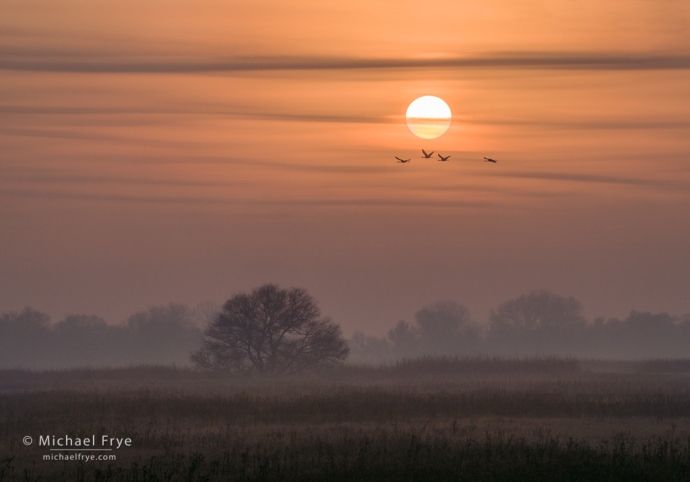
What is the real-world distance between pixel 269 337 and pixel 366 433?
113 ft

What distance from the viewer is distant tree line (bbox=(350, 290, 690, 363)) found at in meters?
144

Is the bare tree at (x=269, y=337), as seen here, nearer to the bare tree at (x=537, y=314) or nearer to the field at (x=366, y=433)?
the field at (x=366, y=433)

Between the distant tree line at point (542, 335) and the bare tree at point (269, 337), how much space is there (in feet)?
270

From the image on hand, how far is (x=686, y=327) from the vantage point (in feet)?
507

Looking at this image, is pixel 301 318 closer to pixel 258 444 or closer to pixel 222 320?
pixel 222 320

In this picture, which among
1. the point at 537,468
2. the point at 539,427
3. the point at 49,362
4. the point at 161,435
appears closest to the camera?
the point at 537,468

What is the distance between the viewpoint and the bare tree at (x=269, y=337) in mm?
59688

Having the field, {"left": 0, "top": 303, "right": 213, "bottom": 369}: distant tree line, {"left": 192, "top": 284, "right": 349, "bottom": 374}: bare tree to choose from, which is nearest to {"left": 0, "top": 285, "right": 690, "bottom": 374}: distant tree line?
{"left": 0, "top": 303, "right": 213, "bottom": 369}: distant tree line

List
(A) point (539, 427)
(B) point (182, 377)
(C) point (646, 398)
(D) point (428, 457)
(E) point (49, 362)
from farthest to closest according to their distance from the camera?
(E) point (49, 362), (B) point (182, 377), (C) point (646, 398), (A) point (539, 427), (D) point (428, 457)

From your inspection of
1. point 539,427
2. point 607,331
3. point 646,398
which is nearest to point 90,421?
point 539,427

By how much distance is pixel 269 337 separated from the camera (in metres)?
59.8

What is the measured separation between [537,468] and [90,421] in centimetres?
1666

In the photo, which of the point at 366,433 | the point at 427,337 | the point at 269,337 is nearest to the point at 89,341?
the point at 427,337

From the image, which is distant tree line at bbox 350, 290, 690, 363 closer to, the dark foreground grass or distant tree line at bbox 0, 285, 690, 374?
distant tree line at bbox 0, 285, 690, 374
